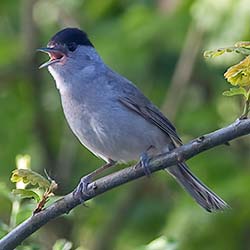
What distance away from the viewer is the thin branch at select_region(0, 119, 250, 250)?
2.61 meters

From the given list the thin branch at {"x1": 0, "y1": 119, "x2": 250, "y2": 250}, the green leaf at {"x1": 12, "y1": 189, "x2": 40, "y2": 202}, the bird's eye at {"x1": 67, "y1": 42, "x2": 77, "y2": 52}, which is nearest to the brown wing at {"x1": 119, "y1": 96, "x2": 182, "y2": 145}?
the bird's eye at {"x1": 67, "y1": 42, "x2": 77, "y2": 52}

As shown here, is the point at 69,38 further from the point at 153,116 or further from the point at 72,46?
the point at 153,116

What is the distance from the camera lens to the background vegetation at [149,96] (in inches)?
239

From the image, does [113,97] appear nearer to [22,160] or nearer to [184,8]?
[22,160]

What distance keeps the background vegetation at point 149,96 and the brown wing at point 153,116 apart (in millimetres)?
1092

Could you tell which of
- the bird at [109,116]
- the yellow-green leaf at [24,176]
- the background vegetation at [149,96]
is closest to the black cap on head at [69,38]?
the bird at [109,116]

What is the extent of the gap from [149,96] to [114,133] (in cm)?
299

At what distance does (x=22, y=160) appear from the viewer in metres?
3.24

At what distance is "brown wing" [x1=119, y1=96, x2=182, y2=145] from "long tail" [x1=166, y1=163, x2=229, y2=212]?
16 centimetres

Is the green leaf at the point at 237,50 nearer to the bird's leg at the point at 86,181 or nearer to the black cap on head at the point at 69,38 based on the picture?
the bird's leg at the point at 86,181

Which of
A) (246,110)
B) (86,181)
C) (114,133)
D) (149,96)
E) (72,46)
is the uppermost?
(149,96)

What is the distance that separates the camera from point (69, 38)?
482 centimetres

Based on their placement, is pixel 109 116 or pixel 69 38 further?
pixel 69 38

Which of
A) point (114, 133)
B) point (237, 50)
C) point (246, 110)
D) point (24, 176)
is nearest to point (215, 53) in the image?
point (237, 50)
